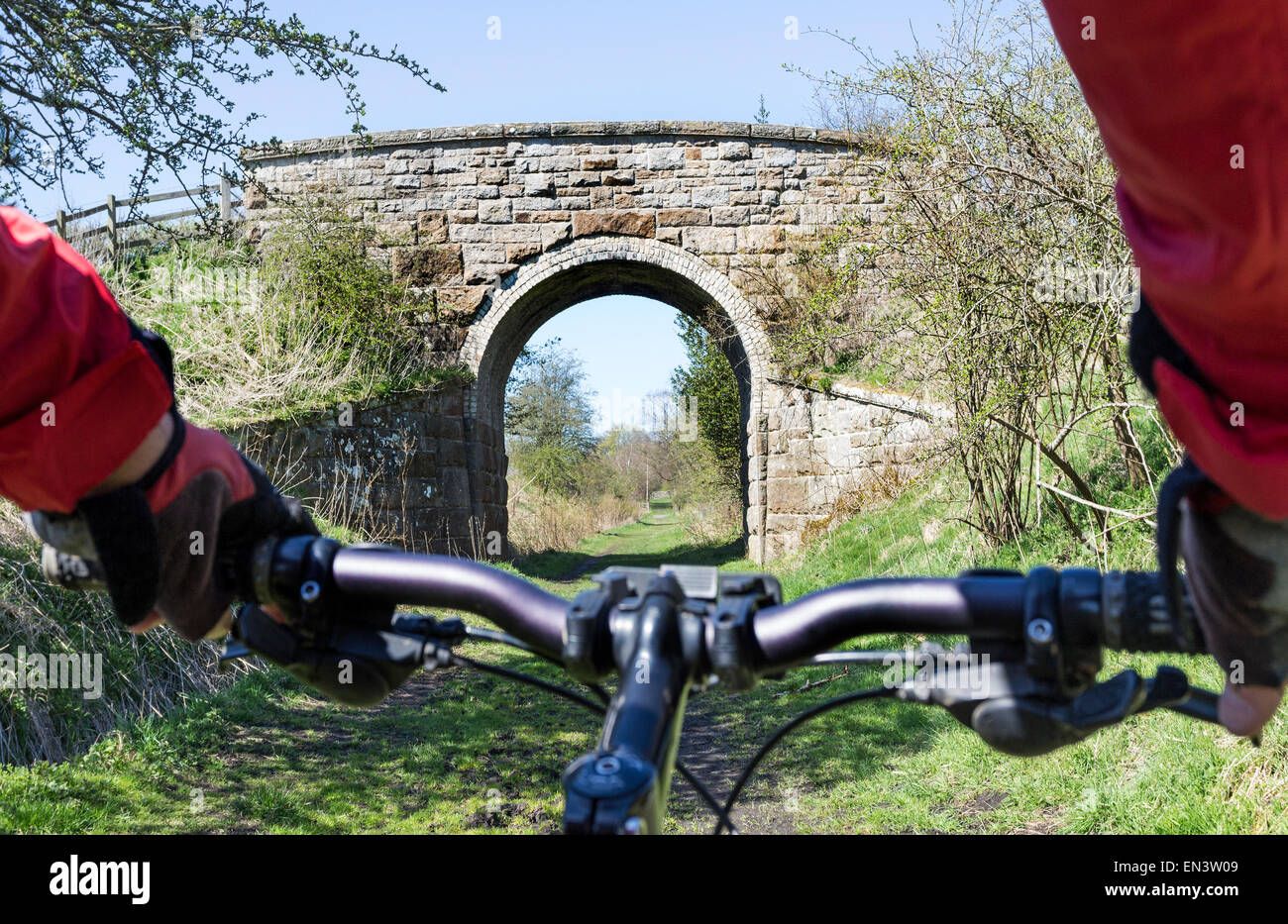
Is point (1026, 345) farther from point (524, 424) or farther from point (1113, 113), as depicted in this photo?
point (524, 424)

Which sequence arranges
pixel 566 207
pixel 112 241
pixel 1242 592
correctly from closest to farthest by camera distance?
pixel 1242 592, pixel 112 241, pixel 566 207

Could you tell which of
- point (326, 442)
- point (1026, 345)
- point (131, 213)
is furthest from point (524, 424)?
point (1026, 345)

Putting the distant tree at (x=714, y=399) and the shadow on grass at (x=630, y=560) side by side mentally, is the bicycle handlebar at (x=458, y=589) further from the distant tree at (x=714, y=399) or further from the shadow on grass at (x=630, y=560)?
the distant tree at (x=714, y=399)

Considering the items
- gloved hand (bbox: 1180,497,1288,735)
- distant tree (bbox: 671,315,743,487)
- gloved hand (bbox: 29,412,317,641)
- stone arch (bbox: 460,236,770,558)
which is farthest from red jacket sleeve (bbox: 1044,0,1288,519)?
distant tree (bbox: 671,315,743,487)

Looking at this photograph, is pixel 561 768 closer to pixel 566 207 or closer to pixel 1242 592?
pixel 1242 592

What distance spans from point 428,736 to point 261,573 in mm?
5126

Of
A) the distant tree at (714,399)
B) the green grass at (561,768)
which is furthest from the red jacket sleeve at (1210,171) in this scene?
the distant tree at (714,399)

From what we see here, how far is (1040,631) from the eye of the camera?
3.20 feet

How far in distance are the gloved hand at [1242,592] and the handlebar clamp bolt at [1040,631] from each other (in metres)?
0.14

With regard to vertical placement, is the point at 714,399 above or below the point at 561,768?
above

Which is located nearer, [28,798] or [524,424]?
[28,798]

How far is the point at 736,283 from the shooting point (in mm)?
14242

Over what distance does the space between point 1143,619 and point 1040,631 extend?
10 cm

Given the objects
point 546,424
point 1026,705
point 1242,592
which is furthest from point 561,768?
point 546,424
